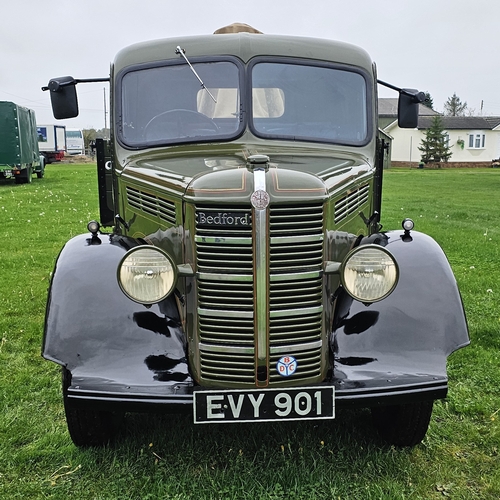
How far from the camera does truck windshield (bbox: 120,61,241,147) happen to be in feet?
12.9

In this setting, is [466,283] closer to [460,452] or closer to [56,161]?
[460,452]

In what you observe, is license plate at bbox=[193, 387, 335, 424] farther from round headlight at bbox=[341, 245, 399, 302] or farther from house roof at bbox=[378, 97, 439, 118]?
house roof at bbox=[378, 97, 439, 118]

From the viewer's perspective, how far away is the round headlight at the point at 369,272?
113 inches

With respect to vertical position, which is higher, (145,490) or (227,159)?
(227,159)

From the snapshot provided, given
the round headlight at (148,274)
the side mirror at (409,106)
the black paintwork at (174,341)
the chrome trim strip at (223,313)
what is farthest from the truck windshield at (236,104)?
the chrome trim strip at (223,313)

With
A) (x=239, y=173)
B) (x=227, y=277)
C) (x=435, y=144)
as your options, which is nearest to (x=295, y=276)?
(x=227, y=277)

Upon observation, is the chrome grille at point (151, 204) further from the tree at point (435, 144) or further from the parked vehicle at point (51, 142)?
the tree at point (435, 144)

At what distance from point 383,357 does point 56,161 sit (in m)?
43.8

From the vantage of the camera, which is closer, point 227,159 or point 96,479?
point 96,479

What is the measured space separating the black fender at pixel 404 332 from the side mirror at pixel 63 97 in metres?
2.76

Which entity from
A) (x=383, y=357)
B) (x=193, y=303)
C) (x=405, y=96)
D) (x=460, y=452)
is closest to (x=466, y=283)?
(x=405, y=96)

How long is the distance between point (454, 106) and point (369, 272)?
95.8m

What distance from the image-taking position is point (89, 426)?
3258 millimetres

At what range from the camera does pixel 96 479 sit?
10.3 ft
